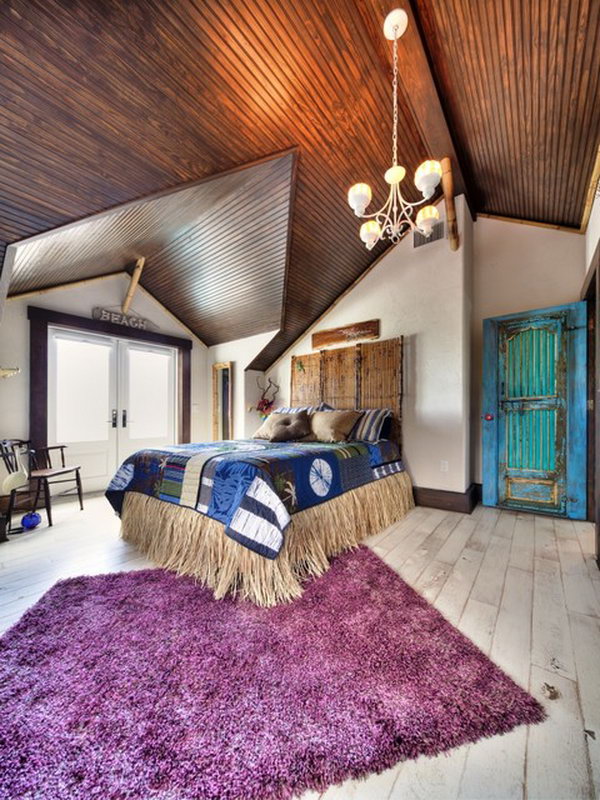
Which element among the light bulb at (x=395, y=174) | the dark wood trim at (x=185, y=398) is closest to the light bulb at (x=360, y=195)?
the light bulb at (x=395, y=174)

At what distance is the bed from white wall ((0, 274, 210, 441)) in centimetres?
195

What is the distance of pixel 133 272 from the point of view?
420 cm

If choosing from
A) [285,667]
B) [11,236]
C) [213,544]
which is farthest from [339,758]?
[11,236]

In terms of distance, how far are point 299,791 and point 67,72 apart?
3114 millimetres

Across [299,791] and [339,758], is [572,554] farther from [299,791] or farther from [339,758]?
[299,791]

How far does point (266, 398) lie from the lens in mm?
5094

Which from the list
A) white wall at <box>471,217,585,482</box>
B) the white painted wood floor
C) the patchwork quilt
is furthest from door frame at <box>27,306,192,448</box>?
white wall at <box>471,217,585,482</box>

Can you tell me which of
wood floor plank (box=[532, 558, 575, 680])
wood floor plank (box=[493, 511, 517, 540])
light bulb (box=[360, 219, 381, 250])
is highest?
light bulb (box=[360, 219, 381, 250])

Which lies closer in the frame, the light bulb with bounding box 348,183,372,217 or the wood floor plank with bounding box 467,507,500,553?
the light bulb with bounding box 348,183,372,217

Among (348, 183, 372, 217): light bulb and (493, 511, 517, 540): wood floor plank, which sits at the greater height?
(348, 183, 372, 217): light bulb

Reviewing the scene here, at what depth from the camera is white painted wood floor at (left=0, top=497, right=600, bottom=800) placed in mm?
850

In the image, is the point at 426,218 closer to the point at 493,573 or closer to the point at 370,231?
the point at 370,231

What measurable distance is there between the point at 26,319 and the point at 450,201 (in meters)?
4.77

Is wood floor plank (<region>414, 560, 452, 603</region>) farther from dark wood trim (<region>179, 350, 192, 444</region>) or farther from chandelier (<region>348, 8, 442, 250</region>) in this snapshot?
dark wood trim (<region>179, 350, 192, 444</region>)
